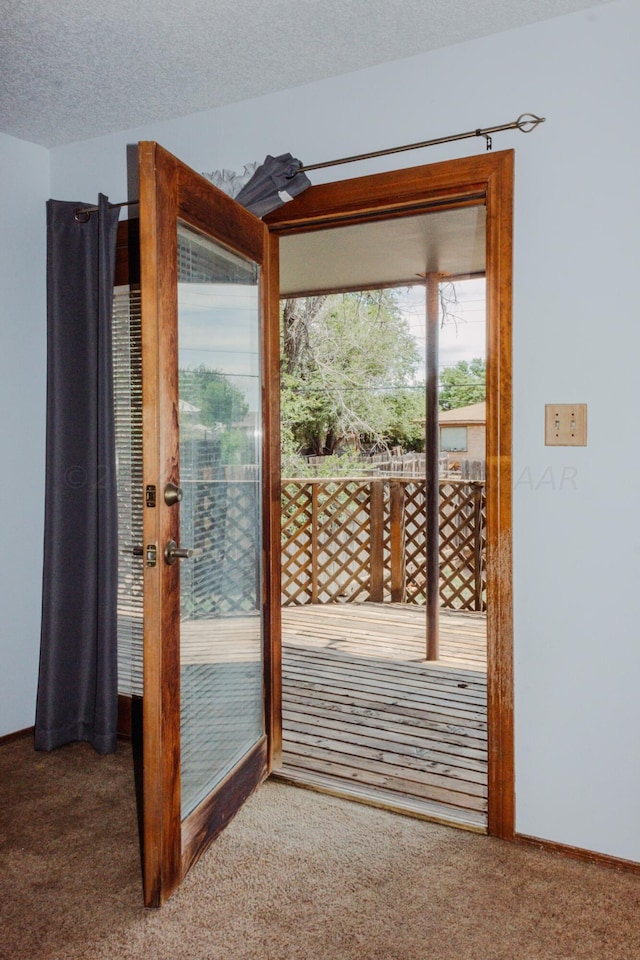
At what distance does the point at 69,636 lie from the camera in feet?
8.34

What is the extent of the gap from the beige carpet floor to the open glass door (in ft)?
0.38

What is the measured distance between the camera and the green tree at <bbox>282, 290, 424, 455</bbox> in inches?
263

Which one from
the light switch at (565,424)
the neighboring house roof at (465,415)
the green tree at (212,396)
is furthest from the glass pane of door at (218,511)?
the neighboring house roof at (465,415)

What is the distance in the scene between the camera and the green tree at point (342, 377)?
6668 millimetres

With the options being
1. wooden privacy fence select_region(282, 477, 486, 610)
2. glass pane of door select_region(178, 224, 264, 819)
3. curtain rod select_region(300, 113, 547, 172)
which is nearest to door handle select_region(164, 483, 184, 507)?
Answer: glass pane of door select_region(178, 224, 264, 819)

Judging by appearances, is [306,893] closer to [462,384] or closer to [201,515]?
[201,515]

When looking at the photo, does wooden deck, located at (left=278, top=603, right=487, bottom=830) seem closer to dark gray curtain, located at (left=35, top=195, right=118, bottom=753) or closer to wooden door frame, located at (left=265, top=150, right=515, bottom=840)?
wooden door frame, located at (left=265, top=150, right=515, bottom=840)

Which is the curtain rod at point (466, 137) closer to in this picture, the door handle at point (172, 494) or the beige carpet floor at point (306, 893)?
the door handle at point (172, 494)

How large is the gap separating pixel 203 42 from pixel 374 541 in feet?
11.9

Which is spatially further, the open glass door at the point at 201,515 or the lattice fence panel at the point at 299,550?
the lattice fence panel at the point at 299,550

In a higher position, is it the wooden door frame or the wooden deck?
the wooden door frame

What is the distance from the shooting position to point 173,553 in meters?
1.58

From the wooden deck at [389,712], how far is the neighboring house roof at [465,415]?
234cm

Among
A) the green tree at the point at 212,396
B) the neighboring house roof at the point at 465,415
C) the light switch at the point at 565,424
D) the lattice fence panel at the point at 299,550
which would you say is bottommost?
the lattice fence panel at the point at 299,550
